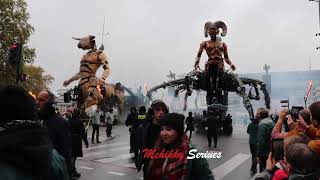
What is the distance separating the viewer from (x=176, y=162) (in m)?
3.65

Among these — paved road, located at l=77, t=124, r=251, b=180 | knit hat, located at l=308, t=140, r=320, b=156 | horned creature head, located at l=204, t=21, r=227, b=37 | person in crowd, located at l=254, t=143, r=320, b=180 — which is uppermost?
horned creature head, located at l=204, t=21, r=227, b=37

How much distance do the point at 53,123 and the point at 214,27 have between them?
18.5m

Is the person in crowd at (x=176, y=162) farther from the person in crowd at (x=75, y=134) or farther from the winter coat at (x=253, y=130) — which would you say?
the winter coat at (x=253, y=130)

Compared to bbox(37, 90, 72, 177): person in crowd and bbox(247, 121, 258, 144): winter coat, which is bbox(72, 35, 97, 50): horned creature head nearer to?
bbox(247, 121, 258, 144): winter coat

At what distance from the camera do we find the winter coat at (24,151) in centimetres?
181

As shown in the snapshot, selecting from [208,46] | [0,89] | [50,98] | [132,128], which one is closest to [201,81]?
[208,46]

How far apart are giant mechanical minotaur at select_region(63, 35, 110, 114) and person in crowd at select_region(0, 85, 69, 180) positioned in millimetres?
26329

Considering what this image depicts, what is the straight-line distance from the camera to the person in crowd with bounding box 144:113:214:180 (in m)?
3.65

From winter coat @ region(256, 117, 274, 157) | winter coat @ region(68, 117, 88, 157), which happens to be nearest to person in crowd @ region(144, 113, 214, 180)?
winter coat @ region(256, 117, 274, 157)

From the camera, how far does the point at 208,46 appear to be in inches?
906

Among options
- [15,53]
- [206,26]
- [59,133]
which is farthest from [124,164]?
[206,26]

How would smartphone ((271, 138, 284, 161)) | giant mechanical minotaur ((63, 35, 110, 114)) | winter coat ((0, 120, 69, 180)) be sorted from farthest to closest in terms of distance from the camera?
giant mechanical minotaur ((63, 35, 110, 114))
smartphone ((271, 138, 284, 161))
winter coat ((0, 120, 69, 180))

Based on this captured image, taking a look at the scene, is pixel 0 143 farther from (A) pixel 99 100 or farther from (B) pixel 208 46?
(A) pixel 99 100

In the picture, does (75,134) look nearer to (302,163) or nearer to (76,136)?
(76,136)
